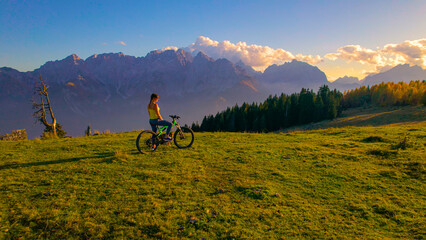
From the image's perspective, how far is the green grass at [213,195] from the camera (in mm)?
4699

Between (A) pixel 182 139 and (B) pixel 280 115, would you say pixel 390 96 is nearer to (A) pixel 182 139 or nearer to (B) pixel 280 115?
(B) pixel 280 115

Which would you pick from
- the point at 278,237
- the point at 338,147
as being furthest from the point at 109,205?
the point at 338,147

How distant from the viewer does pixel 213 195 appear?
6.23 m

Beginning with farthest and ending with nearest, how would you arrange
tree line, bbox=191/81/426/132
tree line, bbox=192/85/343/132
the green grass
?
tree line, bbox=192/85/343/132 → tree line, bbox=191/81/426/132 → the green grass

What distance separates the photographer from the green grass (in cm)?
470

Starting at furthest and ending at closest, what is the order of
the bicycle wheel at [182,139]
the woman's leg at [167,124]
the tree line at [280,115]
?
the tree line at [280,115] → the bicycle wheel at [182,139] → the woman's leg at [167,124]

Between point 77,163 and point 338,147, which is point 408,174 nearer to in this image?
point 338,147

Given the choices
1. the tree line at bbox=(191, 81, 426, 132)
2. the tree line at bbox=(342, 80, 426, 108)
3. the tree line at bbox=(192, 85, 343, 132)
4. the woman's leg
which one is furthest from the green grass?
the tree line at bbox=(342, 80, 426, 108)

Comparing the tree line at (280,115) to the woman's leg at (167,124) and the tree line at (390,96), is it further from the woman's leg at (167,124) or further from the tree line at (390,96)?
the woman's leg at (167,124)

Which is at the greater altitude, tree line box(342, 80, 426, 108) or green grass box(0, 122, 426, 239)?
tree line box(342, 80, 426, 108)

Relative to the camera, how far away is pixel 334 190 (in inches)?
263

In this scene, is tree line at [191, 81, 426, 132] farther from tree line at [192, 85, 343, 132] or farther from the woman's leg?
the woman's leg

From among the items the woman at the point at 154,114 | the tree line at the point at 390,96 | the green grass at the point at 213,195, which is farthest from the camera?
the tree line at the point at 390,96

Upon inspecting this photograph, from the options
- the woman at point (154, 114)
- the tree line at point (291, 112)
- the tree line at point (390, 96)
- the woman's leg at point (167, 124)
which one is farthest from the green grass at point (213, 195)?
the tree line at point (390, 96)
